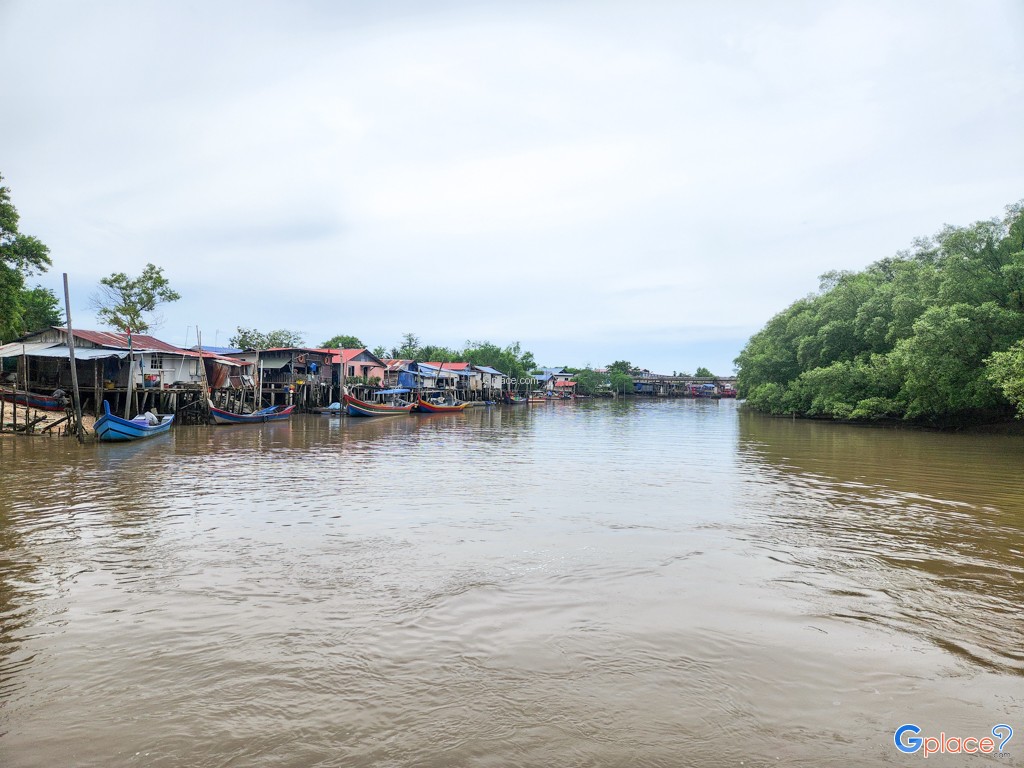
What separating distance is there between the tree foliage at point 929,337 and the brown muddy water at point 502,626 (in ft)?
57.5

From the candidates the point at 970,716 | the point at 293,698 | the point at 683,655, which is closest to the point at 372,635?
the point at 293,698

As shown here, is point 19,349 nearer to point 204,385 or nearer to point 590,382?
point 204,385

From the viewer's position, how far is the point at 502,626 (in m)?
5.43

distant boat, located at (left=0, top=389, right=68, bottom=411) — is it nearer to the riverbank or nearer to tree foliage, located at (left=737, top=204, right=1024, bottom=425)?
the riverbank

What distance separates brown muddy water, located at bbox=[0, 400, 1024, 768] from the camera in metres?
3.69

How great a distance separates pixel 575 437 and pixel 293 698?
24627mm

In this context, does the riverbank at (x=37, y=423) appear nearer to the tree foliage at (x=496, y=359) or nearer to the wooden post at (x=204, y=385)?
the wooden post at (x=204, y=385)

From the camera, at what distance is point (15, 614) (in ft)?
18.1

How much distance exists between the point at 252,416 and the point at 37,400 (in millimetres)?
10556

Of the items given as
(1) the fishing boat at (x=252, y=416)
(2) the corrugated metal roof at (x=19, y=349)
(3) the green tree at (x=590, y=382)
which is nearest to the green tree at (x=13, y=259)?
(2) the corrugated metal roof at (x=19, y=349)

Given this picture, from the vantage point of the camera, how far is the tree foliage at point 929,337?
25656mm

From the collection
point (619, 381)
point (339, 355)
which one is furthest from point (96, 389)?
point (619, 381)

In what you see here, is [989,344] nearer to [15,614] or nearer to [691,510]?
[691,510]

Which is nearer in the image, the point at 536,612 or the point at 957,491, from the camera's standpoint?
the point at 536,612
